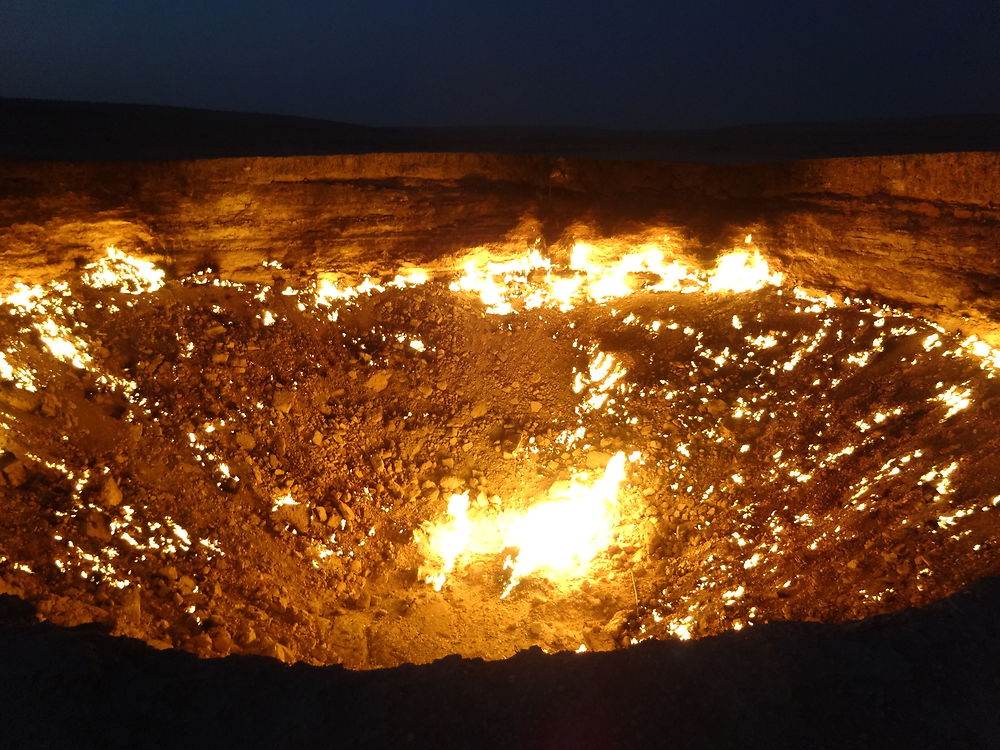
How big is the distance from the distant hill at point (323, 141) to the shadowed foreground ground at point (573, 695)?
4.92m

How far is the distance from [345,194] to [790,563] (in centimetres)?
519

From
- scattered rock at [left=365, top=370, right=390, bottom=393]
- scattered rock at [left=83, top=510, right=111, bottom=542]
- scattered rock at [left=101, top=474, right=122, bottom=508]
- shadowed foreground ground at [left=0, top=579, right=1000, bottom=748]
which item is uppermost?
scattered rock at [left=365, top=370, right=390, bottom=393]

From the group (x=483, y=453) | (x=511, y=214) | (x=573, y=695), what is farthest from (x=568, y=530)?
(x=573, y=695)

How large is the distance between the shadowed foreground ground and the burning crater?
4.32ft

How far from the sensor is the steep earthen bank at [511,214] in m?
5.45

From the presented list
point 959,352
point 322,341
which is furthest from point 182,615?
point 959,352

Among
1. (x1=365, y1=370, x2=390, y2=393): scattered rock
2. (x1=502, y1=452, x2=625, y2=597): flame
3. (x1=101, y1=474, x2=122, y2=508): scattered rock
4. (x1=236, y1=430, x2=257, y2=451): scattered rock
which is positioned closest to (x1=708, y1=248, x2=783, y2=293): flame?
(x1=502, y1=452, x2=625, y2=597): flame

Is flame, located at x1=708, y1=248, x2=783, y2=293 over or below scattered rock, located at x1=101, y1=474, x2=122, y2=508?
over

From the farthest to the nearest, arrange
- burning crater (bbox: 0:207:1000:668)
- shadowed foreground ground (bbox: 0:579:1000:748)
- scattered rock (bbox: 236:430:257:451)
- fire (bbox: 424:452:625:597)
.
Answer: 1. fire (bbox: 424:452:625:597)
2. scattered rock (bbox: 236:430:257:451)
3. burning crater (bbox: 0:207:1000:668)
4. shadowed foreground ground (bbox: 0:579:1000:748)

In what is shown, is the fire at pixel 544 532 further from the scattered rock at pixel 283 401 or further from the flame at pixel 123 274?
the flame at pixel 123 274

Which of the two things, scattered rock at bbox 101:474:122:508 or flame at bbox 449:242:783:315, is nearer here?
scattered rock at bbox 101:474:122:508

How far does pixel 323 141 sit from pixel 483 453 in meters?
4.59

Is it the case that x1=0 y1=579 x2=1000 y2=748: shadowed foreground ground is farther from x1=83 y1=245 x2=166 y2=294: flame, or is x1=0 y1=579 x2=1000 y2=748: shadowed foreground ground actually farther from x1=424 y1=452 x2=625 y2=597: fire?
x1=83 y1=245 x2=166 y2=294: flame

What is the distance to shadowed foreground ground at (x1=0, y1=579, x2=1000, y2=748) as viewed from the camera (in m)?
2.32
